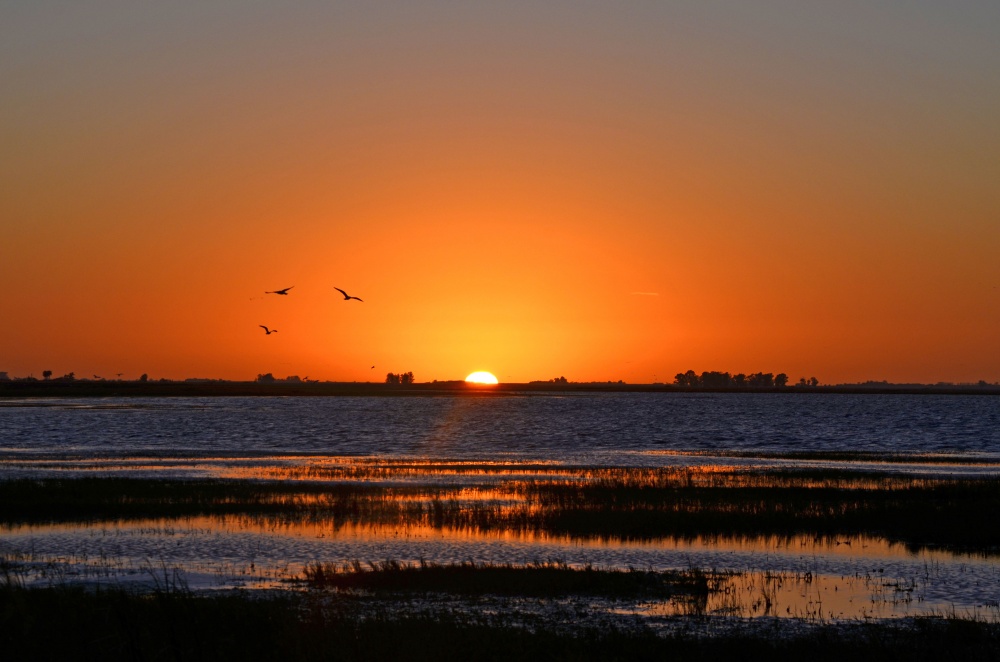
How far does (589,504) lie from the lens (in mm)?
38125

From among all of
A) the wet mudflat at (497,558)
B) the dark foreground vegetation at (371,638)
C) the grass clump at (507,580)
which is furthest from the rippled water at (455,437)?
the dark foreground vegetation at (371,638)

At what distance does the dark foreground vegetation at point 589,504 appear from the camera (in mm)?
32625

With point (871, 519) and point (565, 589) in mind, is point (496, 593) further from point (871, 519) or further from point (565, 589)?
point (871, 519)

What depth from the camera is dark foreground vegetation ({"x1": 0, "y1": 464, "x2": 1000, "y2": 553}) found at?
32.6 metres

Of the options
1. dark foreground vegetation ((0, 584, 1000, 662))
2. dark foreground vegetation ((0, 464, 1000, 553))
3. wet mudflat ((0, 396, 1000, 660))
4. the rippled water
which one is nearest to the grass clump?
wet mudflat ((0, 396, 1000, 660))

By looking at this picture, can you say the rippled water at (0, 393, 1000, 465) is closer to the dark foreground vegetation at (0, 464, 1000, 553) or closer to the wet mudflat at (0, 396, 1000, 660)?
the wet mudflat at (0, 396, 1000, 660)

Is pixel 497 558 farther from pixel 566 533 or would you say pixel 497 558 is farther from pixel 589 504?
pixel 589 504

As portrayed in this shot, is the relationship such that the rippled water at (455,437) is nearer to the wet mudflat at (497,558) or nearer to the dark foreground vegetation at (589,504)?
the wet mudflat at (497,558)

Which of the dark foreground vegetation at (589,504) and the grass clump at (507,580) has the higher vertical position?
the dark foreground vegetation at (589,504)

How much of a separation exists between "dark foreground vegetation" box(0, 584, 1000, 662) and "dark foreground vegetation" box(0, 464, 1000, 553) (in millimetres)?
12674

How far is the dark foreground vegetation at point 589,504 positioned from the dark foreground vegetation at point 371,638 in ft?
41.6

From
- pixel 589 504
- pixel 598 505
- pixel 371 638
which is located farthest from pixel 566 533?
pixel 371 638

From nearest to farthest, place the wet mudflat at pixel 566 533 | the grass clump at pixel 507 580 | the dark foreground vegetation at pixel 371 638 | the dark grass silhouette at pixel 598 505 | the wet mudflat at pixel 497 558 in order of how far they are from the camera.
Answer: the dark foreground vegetation at pixel 371 638, the wet mudflat at pixel 497 558, the grass clump at pixel 507 580, the wet mudflat at pixel 566 533, the dark grass silhouette at pixel 598 505

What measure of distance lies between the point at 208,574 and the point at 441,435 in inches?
2876
